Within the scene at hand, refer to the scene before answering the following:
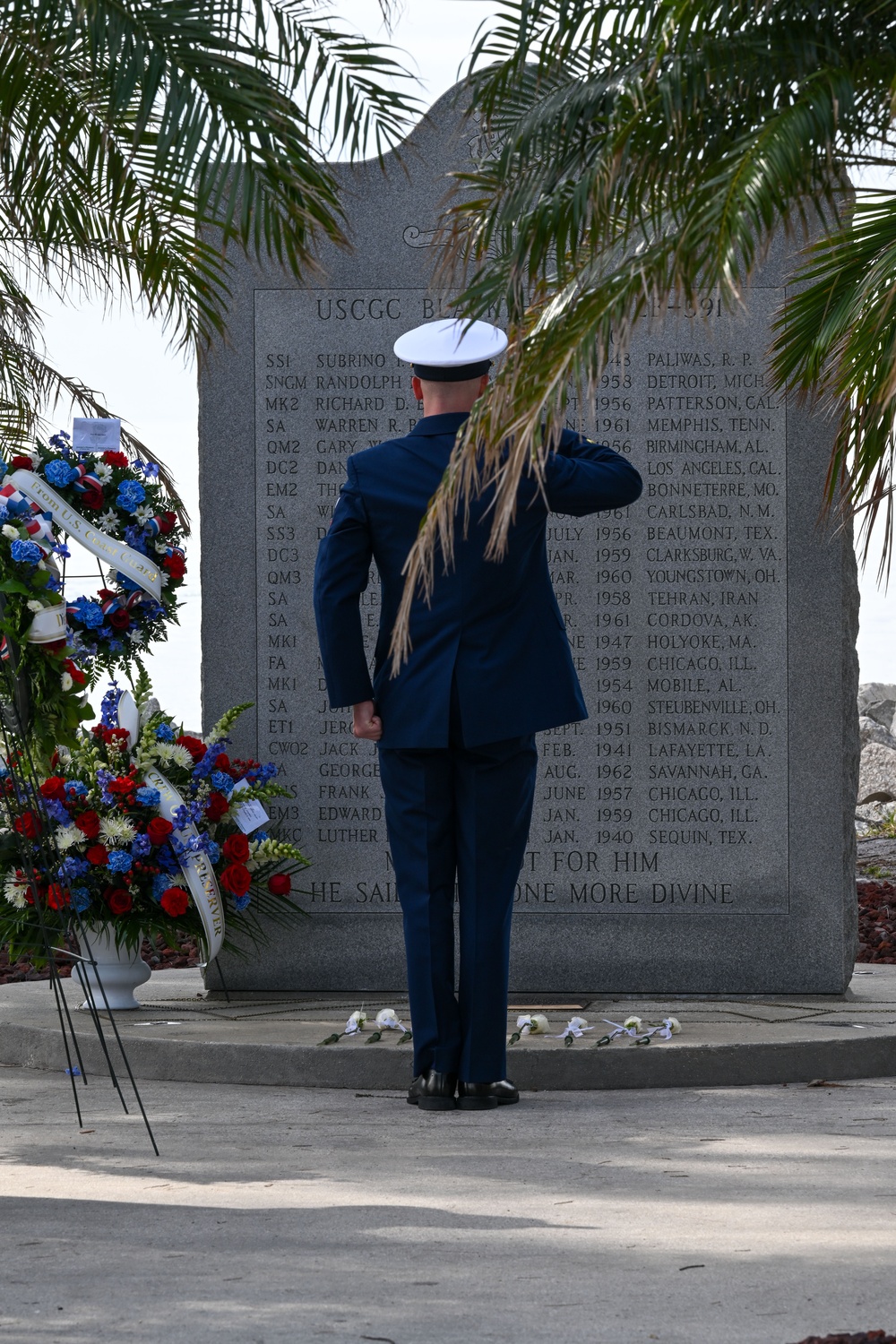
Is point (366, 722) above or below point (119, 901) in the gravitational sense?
above

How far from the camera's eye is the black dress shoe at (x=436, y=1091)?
179 inches

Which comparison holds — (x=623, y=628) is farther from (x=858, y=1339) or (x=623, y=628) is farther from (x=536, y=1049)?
(x=858, y=1339)

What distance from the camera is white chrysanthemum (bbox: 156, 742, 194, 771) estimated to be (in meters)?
5.97

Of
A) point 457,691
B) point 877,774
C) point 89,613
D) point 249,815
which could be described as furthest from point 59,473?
point 877,774

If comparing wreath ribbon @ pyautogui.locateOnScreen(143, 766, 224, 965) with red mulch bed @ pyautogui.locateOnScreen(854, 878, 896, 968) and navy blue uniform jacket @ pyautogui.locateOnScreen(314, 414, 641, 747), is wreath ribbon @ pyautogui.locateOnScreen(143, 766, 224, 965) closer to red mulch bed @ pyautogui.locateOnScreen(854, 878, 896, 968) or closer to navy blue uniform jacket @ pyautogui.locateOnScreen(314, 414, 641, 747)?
navy blue uniform jacket @ pyautogui.locateOnScreen(314, 414, 641, 747)

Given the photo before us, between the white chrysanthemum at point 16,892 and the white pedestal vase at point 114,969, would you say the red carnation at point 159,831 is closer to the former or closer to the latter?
the white pedestal vase at point 114,969

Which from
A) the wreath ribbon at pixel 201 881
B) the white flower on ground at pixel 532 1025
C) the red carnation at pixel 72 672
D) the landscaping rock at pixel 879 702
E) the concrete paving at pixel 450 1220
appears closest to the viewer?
the concrete paving at pixel 450 1220

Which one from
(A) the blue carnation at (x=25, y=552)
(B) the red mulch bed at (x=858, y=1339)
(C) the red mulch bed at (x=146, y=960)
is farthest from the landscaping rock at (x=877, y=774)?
(B) the red mulch bed at (x=858, y=1339)

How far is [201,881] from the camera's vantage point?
18.8 ft

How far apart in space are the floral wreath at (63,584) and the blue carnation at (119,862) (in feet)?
1.95

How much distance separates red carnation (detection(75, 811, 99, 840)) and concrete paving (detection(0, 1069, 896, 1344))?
109 centimetres

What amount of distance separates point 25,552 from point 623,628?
2.89 meters

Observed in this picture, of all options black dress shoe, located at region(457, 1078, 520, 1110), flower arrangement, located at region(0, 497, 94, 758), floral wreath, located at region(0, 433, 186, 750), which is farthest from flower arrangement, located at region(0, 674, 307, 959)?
black dress shoe, located at region(457, 1078, 520, 1110)

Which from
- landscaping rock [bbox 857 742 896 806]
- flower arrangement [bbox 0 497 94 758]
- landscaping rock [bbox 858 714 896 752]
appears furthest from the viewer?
landscaping rock [bbox 858 714 896 752]
